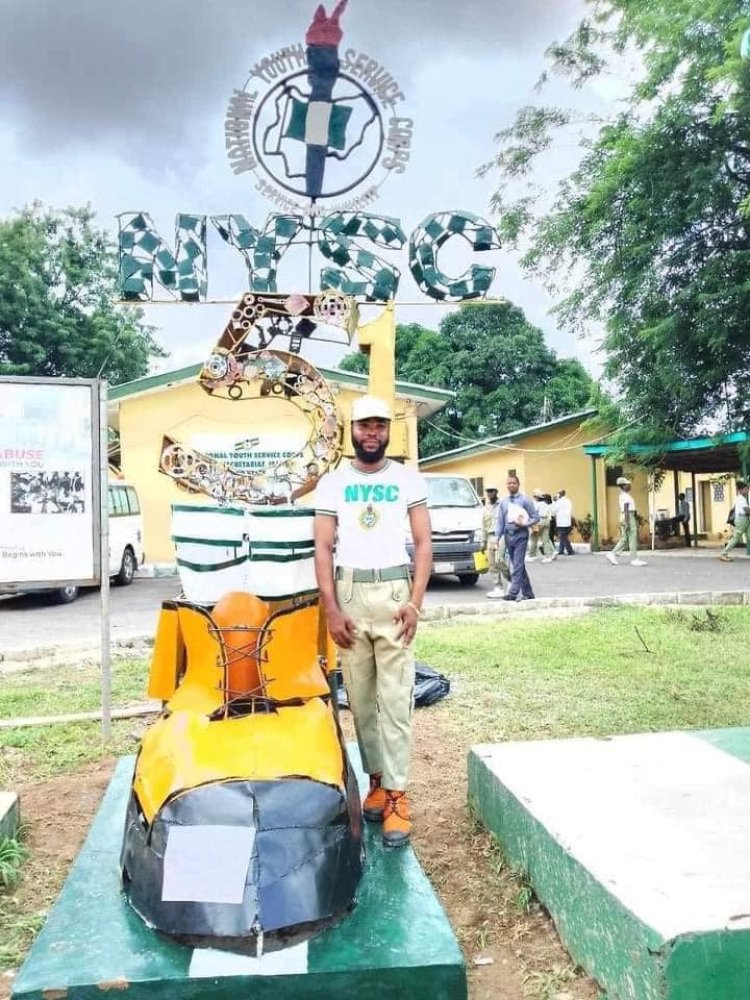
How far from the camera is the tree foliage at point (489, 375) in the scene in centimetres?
2839

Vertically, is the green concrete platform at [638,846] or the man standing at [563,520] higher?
the man standing at [563,520]

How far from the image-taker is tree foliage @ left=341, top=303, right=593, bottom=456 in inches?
1118

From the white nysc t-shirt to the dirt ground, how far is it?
1295mm

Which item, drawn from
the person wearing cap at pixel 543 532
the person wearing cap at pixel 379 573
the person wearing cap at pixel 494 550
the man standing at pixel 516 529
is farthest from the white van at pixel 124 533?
the person wearing cap at pixel 379 573

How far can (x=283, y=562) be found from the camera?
11.7 feet

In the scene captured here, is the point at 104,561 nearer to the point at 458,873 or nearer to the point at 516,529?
the point at 458,873

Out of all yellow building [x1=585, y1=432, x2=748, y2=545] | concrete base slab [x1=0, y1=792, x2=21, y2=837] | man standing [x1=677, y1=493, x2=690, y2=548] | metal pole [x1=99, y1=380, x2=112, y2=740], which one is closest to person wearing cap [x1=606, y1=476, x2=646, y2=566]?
yellow building [x1=585, y1=432, x2=748, y2=545]

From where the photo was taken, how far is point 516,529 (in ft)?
35.1

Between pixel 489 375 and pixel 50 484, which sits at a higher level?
pixel 489 375

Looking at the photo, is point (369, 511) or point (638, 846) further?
point (369, 511)

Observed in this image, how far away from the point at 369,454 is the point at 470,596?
927 cm

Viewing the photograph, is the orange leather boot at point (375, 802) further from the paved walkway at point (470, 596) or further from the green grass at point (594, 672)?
the paved walkway at point (470, 596)

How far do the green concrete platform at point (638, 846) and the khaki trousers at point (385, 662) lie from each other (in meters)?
0.46

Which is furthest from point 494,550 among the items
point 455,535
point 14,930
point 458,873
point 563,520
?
point 14,930
